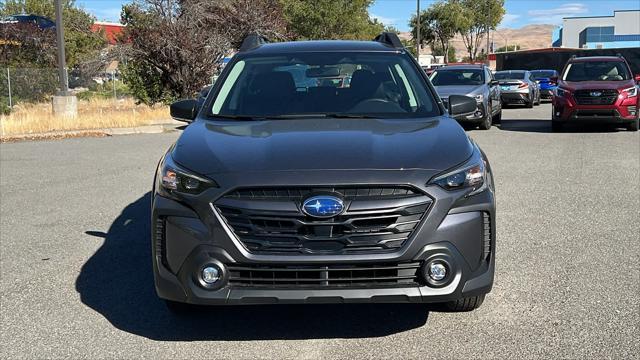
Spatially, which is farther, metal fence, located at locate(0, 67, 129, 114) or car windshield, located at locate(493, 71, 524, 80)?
car windshield, located at locate(493, 71, 524, 80)

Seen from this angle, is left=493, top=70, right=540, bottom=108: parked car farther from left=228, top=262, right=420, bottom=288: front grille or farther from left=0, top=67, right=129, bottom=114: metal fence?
left=228, top=262, right=420, bottom=288: front grille

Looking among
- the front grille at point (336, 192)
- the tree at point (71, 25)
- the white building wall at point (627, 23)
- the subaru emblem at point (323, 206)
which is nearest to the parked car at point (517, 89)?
the front grille at point (336, 192)

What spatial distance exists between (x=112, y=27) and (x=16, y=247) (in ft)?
217

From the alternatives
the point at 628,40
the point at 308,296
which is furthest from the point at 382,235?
the point at 628,40

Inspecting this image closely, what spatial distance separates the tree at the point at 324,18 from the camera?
4300cm

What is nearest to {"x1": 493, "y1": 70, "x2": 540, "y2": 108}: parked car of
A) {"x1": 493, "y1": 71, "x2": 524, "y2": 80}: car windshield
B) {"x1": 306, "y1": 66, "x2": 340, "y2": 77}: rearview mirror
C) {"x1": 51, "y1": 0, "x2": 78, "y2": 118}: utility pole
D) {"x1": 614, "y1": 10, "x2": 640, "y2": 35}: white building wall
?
{"x1": 493, "y1": 71, "x2": 524, "y2": 80}: car windshield

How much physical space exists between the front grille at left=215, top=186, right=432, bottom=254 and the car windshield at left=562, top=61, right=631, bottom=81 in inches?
556

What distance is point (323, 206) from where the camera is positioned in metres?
3.53

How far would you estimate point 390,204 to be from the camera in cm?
354

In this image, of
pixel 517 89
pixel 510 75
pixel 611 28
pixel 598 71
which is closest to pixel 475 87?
pixel 598 71

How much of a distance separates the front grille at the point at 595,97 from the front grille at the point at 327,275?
13271mm

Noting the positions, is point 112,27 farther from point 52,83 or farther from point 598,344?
point 598,344

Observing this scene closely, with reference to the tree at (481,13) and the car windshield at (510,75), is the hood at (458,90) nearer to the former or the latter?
the car windshield at (510,75)

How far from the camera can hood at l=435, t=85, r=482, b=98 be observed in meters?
16.0
